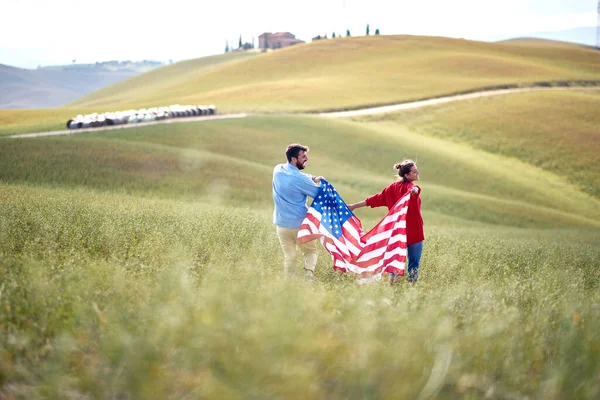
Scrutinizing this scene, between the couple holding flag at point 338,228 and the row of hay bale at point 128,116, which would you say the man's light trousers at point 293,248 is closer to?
the couple holding flag at point 338,228

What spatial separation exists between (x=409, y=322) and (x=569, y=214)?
33.6 meters

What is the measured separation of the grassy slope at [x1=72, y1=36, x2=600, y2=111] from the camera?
6556cm

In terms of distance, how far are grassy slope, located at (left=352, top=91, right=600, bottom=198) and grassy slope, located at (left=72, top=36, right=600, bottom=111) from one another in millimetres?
8661

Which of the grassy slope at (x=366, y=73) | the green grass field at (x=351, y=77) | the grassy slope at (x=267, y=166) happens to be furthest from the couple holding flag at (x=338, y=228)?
the grassy slope at (x=366, y=73)

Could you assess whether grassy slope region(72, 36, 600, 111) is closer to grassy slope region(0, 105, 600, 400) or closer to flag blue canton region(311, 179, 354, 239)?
flag blue canton region(311, 179, 354, 239)

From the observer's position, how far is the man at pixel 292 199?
8.93m

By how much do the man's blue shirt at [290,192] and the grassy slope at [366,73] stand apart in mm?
44599

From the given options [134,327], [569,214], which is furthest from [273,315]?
[569,214]

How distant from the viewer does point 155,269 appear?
702cm

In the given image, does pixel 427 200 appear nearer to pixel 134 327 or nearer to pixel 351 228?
pixel 351 228

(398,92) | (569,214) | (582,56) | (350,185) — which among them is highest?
(582,56)

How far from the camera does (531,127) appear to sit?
54156 mm

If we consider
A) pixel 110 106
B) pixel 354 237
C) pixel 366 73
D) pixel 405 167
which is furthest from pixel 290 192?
pixel 366 73

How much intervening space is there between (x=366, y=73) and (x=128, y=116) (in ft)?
173
